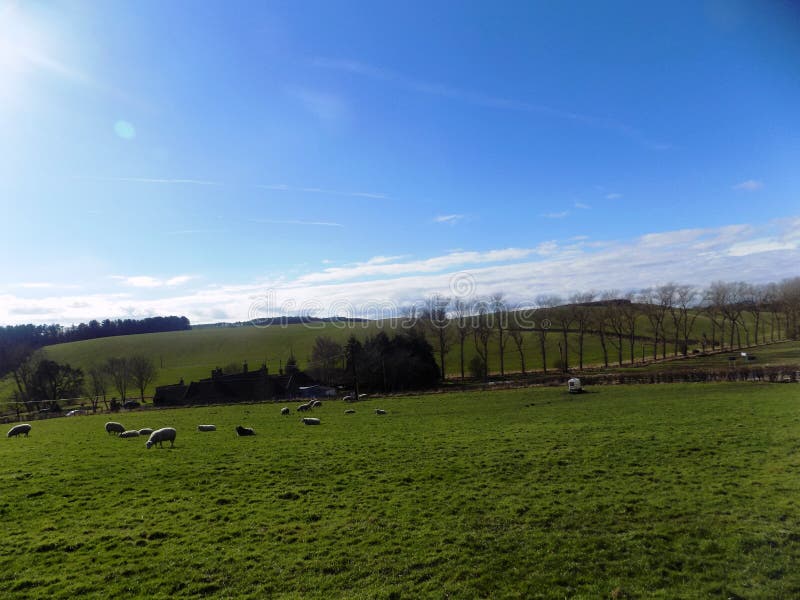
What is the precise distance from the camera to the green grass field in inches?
356

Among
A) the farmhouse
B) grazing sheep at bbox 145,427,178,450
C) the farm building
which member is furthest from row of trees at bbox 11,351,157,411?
grazing sheep at bbox 145,427,178,450

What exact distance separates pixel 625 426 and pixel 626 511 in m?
14.0

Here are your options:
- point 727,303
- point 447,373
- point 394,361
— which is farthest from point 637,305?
point 394,361

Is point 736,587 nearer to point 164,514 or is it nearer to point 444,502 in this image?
point 444,502

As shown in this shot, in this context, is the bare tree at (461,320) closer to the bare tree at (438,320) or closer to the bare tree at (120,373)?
the bare tree at (438,320)

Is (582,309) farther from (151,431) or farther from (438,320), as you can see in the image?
(151,431)

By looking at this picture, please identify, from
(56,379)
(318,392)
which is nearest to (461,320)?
(318,392)

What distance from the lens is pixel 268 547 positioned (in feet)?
35.5

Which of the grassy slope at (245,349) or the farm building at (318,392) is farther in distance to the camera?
the grassy slope at (245,349)

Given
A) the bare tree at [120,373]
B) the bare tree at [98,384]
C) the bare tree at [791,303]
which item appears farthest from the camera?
the bare tree at [791,303]

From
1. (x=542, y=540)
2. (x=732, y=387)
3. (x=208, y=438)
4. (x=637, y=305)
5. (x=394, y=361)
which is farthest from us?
(x=637, y=305)

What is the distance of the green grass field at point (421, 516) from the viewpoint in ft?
29.7

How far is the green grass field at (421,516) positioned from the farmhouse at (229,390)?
50.9 m

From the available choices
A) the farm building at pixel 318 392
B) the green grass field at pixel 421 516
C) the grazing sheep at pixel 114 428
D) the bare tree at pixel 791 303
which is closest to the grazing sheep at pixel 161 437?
the green grass field at pixel 421 516
